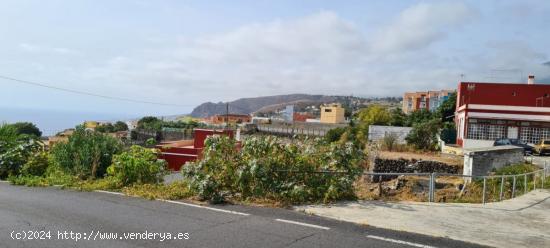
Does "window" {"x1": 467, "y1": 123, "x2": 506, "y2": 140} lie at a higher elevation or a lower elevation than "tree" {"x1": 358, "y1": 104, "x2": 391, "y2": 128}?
lower

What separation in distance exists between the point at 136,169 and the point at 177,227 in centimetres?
454

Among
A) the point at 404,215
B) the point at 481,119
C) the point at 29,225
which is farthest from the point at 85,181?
the point at 481,119

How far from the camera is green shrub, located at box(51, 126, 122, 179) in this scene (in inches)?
500

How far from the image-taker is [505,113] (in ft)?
127

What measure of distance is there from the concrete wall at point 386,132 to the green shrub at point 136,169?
36974 mm

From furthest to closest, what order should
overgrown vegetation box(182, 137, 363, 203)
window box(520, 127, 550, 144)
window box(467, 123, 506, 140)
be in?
1. window box(467, 123, 506, 140)
2. window box(520, 127, 550, 144)
3. overgrown vegetation box(182, 137, 363, 203)

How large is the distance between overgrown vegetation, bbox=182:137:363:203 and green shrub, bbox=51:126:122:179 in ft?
13.9

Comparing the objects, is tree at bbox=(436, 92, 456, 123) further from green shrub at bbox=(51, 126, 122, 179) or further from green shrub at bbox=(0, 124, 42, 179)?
green shrub at bbox=(0, 124, 42, 179)

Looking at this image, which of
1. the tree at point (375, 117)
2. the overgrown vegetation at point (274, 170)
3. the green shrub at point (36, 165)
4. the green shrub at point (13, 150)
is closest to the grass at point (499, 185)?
the overgrown vegetation at point (274, 170)

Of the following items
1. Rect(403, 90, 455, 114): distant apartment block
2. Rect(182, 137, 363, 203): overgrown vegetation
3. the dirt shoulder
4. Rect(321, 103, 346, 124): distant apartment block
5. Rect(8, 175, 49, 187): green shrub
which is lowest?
the dirt shoulder

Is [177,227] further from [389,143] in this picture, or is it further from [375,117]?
[375,117]

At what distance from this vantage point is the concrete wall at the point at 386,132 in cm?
4683

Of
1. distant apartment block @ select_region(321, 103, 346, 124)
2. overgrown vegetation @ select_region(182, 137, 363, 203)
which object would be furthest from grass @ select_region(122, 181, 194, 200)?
distant apartment block @ select_region(321, 103, 346, 124)

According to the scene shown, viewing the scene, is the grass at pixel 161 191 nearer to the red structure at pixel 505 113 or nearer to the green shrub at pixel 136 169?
the green shrub at pixel 136 169
